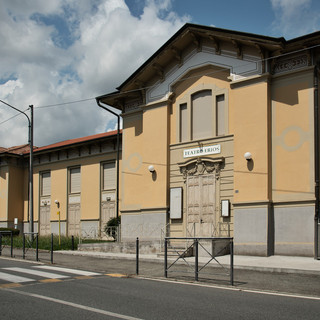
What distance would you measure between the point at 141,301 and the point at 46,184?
25450 millimetres

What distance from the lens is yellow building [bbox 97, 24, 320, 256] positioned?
17125 mm

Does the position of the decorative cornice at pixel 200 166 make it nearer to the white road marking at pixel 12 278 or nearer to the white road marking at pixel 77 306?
the white road marking at pixel 12 278

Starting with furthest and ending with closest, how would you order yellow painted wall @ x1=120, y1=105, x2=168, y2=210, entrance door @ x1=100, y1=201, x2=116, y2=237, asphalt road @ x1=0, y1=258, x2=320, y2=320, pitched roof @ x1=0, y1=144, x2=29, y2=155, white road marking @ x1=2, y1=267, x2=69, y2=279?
pitched roof @ x1=0, y1=144, x2=29, y2=155 → entrance door @ x1=100, y1=201, x2=116, y2=237 → yellow painted wall @ x1=120, y1=105, x2=168, y2=210 → white road marking @ x1=2, y1=267, x2=69, y2=279 → asphalt road @ x1=0, y1=258, x2=320, y2=320

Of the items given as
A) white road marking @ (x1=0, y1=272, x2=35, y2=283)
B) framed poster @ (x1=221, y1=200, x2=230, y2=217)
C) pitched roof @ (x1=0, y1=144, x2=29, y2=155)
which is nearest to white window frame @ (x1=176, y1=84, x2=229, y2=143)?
framed poster @ (x1=221, y1=200, x2=230, y2=217)

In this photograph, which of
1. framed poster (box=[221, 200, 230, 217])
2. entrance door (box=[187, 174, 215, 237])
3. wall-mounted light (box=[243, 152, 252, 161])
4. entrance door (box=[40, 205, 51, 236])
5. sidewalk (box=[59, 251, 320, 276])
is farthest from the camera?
entrance door (box=[40, 205, 51, 236])

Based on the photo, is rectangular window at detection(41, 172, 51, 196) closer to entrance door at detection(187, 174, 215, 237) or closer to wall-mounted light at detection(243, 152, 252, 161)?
entrance door at detection(187, 174, 215, 237)

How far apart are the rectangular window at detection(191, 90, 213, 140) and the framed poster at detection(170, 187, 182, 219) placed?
263 cm

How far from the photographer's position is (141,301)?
27.8 feet

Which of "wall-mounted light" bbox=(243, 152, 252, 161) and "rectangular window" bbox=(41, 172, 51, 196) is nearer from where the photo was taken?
"wall-mounted light" bbox=(243, 152, 252, 161)

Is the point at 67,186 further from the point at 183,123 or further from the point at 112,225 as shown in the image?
the point at 183,123

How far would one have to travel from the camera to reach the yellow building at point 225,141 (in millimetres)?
17125

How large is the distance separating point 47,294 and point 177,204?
11.9m

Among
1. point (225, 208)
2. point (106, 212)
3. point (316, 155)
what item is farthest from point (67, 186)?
point (316, 155)

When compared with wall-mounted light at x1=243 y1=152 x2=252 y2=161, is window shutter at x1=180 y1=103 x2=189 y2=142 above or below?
above
